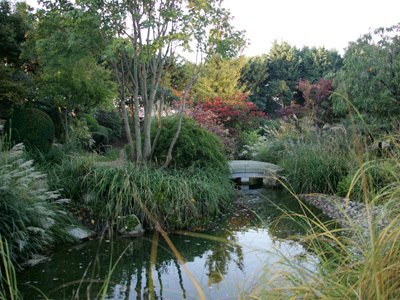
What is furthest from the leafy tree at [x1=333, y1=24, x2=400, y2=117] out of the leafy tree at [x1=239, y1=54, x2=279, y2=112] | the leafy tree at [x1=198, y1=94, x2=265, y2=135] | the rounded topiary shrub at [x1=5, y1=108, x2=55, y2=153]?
the leafy tree at [x1=239, y1=54, x2=279, y2=112]

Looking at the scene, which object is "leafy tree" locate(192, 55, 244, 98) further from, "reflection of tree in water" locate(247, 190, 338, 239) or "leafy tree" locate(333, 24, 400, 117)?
"reflection of tree in water" locate(247, 190, 338, 239)

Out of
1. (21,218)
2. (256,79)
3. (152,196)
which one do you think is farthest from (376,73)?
(256,79)

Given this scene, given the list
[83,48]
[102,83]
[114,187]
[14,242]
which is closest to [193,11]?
[83,48]

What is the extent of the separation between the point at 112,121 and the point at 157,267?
13364 mm

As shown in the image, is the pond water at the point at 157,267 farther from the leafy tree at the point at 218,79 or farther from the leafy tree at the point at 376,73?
the leafy tree at the point at 218,79

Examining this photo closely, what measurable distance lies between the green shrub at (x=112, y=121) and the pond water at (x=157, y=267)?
12.2 m

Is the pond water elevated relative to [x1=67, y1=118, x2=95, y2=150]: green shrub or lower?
lower

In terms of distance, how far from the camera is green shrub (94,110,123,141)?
52.3 ft

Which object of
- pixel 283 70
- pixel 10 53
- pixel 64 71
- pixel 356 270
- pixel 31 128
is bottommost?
pixel 356 270

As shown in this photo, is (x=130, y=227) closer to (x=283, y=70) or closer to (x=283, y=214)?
(x=283, y=214)

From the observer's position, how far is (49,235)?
3.96 metres

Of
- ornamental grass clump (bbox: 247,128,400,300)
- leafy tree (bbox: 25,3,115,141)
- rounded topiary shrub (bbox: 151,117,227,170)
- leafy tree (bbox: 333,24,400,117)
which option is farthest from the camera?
leafy tree (bbox: 333,24,400,117)

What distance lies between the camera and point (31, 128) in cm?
721

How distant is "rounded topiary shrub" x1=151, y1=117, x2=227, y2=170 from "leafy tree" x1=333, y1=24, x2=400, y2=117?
14.1 ft
